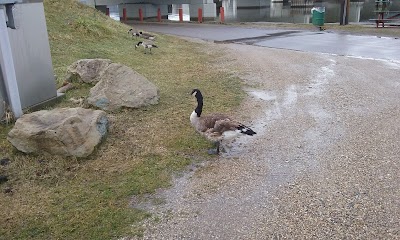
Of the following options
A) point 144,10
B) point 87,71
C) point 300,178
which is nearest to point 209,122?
point 300,178

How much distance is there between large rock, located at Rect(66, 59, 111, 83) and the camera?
29.9 ft

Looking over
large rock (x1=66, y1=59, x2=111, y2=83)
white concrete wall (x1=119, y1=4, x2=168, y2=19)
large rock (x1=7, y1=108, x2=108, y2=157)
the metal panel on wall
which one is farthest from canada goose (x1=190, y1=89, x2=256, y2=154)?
white concrete wall (x1=119, y1=4, x2=168, y2=19)

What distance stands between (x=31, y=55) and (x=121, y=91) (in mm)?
1732

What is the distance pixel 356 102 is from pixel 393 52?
25.5ft

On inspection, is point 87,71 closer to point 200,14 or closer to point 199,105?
point 199,105

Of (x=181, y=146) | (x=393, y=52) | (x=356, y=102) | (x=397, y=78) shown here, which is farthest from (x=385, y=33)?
(x=181, y=146)

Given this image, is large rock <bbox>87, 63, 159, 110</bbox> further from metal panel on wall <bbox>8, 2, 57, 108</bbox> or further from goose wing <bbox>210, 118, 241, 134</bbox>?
goose wing <bbox>210, 118, 241, 134</bbox>

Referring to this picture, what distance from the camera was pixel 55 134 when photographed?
5270 mm

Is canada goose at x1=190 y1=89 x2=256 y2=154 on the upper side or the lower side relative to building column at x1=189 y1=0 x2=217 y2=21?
lower

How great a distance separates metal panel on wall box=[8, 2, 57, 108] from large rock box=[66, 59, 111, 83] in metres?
1.44

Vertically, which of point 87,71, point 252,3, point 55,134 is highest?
point 252,3

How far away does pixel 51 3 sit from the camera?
17844 mm

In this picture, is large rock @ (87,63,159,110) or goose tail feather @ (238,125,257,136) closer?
goose tail feather @ (238,125,257,136)

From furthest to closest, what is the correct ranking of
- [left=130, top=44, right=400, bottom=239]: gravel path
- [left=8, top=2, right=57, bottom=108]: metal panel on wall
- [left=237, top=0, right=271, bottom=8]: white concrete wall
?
[left=237, top=0, right=271, bottom=8]: white concrete wall, [left=8, top=2, right=57, bottom=108]: metal panel on wall, [left=130, top=44, right=400, bottom=239]: gravel path
